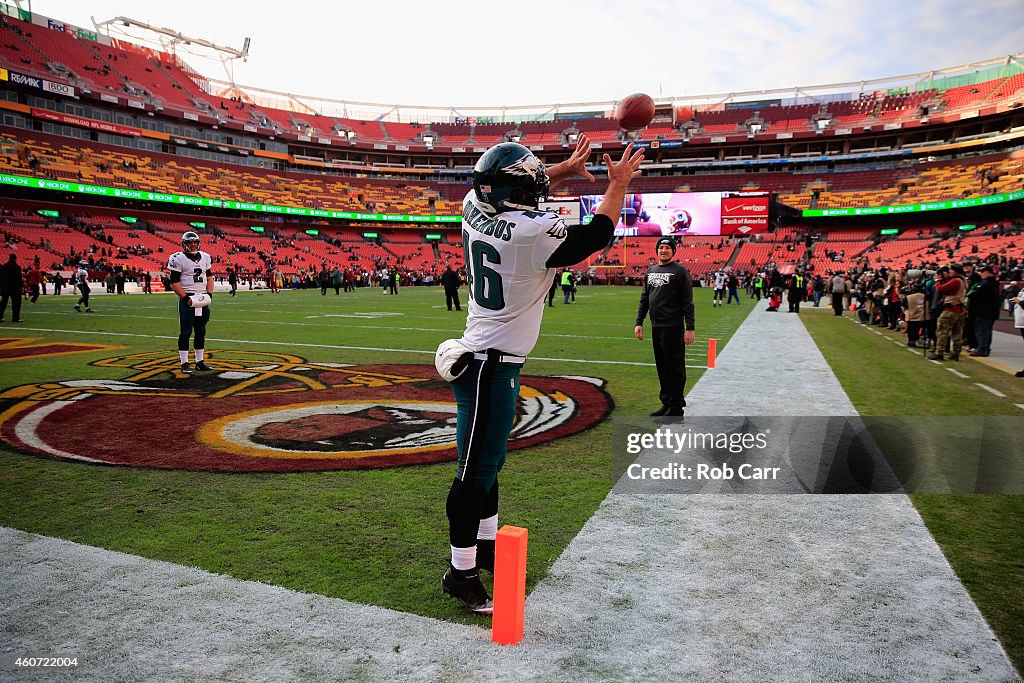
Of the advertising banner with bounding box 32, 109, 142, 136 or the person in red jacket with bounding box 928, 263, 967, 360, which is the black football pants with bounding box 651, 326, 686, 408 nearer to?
the person in red jacket with bounding box 928, 263, 967, 360

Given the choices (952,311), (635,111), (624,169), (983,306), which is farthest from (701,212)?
(624,169)

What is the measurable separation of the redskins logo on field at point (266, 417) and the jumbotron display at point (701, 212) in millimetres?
46696

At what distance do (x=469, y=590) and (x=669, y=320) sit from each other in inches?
184

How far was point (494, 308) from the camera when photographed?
276 centimetres

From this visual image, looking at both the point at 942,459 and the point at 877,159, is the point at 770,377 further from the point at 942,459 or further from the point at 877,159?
the point at 877,159

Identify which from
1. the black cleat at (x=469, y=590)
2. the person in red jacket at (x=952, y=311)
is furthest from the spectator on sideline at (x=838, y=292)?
the black cleat at (x=469, y=590)

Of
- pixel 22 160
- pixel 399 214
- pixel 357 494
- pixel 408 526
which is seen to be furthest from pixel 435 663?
pixel 399 214

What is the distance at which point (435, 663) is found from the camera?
7.54 feet

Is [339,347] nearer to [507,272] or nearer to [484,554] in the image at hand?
[484,554]

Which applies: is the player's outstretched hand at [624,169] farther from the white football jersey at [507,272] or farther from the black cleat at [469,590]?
the black cleat at [469,590]

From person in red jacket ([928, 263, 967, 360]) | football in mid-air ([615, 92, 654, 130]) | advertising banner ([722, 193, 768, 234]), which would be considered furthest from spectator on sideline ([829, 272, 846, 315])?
advertising banner ([722, 193, 768, 234])

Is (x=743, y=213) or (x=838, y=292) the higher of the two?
(x=743, y=213)

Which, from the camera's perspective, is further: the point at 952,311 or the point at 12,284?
the point at 12,284

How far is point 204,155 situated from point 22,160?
1807cm
